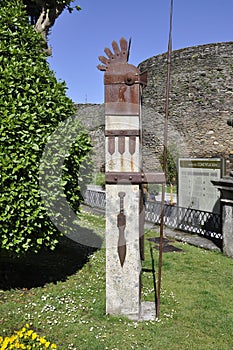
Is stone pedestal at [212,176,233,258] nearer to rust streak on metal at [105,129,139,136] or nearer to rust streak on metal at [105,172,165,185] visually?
rust streak on metal at [105,172,165,185]

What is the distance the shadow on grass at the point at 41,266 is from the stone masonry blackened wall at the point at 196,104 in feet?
40.4

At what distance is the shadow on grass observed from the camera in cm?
478

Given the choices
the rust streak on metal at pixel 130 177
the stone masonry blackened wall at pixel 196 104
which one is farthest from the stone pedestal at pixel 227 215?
the stone masonry blackened wall at pixel 196 104

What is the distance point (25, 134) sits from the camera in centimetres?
387

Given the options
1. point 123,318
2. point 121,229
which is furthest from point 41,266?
point 121,229

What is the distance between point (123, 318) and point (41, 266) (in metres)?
2.26

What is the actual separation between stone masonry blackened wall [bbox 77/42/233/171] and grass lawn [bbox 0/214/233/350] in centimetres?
1372

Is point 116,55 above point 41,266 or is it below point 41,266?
above

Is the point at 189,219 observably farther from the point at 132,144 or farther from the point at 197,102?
the point at 197,102

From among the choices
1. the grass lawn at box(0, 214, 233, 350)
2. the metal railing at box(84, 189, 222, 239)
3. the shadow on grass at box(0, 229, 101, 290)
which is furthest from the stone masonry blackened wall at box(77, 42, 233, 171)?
the grass lawn at box(0, 214, 233, 350)

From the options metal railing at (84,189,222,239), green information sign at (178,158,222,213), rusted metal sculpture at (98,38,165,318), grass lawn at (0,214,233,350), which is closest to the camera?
grass lawn at (0,214,233,350)

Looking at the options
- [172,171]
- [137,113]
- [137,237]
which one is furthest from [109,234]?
[172,171]

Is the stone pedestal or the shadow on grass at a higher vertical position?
the stone pedestal

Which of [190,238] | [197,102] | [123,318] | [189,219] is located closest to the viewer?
[123,318]
